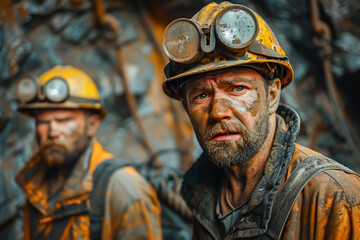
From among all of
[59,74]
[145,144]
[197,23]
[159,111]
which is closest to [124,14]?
[159,111]

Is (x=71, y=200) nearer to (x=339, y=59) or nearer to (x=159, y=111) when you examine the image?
(x=159, y=111)

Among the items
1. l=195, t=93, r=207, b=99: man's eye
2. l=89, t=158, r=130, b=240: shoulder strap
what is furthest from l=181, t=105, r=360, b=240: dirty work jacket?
l=89, t=158, r=130, b=240: shoulder strap

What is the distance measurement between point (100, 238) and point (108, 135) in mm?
2853

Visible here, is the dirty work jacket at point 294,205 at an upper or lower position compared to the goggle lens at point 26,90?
lower

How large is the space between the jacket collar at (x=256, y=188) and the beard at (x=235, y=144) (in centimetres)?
9

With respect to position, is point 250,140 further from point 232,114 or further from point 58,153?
point 58,153

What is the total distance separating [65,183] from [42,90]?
2.60ft

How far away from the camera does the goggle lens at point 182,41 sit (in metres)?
1.70

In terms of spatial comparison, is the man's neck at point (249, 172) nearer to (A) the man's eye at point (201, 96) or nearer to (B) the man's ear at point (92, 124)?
(A) the man's eye at point (201, 96)

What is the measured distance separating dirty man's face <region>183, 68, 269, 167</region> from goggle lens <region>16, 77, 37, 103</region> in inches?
75.6

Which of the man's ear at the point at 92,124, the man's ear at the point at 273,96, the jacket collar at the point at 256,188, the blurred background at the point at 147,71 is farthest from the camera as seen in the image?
the blurred background at the point at 147,71

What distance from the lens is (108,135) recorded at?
5.62m

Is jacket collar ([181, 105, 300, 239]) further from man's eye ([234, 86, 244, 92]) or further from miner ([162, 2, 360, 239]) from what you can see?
man's eye ([234, 86, 244, 92])

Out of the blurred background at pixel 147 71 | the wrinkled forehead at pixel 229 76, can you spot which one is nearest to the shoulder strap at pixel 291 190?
the wrinkled forehead at pixel 229 76
